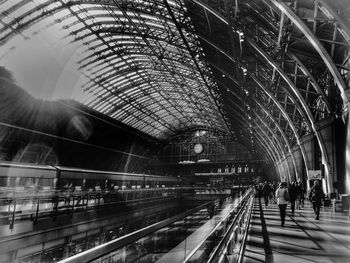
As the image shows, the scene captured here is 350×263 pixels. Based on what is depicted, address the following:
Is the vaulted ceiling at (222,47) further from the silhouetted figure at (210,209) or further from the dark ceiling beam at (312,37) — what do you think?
the silhouetted figure at (210,209)

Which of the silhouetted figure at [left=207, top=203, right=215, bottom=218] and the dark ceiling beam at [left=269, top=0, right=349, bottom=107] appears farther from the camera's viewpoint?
the dark ceiling beam at [left=269, top=0, right=349, bottom=107]

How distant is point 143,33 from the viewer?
1305 inches

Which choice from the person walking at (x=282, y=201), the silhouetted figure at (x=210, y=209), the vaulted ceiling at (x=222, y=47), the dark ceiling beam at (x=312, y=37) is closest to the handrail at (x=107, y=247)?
the silhouetted figure at (x=210, y=209)

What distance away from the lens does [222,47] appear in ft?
72.0

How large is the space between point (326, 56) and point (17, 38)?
25972 millimetres

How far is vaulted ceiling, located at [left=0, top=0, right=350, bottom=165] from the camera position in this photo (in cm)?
1666

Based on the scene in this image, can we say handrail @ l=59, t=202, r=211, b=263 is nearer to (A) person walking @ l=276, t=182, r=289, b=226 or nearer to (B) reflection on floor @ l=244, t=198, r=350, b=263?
(B) reflection on floor @ l=244, t=198, r=350, b=263

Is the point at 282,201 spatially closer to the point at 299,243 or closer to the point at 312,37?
the point at 299,243

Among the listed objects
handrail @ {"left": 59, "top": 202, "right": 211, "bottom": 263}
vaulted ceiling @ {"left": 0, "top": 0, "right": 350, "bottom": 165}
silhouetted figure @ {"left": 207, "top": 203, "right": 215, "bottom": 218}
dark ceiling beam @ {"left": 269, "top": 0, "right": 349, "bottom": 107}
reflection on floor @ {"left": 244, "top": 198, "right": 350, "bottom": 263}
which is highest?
vaulted ceiling @ {"left": 0, "top": 0, "right": 350, "bottom": 165}

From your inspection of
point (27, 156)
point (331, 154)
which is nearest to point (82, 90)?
point (27, 156)

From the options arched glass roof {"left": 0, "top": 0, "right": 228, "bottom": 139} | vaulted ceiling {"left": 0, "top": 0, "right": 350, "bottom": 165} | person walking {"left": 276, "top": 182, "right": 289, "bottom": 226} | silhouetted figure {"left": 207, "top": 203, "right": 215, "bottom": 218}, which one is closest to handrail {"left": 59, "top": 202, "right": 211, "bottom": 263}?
silhouetted figure {"left": 207, "top": 203, "right": 215, "bottom": 218}

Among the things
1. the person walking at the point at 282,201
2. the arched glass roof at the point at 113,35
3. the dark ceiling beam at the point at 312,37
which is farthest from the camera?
the arched glass roof at the point at 113,35

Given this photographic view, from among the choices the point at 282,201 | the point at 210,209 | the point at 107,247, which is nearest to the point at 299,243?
the point at 210,209

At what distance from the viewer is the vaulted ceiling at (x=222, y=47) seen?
54.6 ft
